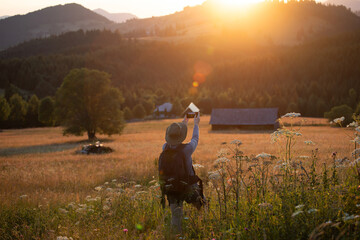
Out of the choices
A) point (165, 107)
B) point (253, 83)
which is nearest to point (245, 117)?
point (165, 107)

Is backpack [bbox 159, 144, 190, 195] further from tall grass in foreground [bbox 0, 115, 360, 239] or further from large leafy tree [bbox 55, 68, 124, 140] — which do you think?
large leafy tree [bbox 55, 68, 124, 140]

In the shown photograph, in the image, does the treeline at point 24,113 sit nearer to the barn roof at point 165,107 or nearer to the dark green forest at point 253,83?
the dark green forest at point 253,83

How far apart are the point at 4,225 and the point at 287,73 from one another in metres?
175

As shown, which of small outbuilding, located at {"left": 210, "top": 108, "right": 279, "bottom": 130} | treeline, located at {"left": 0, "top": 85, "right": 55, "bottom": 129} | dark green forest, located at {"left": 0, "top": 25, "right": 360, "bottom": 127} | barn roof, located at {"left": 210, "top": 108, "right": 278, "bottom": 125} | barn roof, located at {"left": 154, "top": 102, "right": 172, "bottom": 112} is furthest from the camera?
barn roof, located at {"left": 154, "top": 102, "right": 172, "bottom": 112}

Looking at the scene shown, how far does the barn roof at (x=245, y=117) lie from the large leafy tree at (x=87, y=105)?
1104 inches

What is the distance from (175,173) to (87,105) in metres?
39.2

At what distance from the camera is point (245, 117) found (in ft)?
212

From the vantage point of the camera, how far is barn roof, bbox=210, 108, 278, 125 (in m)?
62.2

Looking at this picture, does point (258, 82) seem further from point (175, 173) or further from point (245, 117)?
point (175, 173)

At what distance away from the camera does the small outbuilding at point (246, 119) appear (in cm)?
6206

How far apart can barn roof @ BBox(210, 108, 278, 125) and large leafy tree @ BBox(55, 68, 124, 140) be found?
2805 centimetres

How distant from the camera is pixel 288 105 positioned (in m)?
98.8

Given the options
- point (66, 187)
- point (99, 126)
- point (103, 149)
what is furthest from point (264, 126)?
point (66, 187)

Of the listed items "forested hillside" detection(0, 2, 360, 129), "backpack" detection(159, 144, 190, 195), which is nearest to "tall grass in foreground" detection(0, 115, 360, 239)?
"backpack" detection(159, 144, 190, 195)
